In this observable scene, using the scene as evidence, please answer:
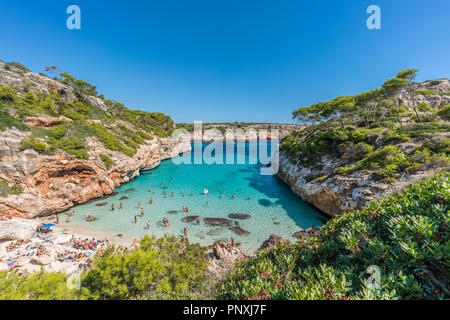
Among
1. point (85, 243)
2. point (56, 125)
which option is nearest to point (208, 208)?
point (85, 243)

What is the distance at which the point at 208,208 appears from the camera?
18.0m

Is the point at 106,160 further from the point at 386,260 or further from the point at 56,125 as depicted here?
the point at 386,260

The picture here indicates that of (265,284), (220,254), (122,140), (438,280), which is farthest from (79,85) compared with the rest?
(438,280)

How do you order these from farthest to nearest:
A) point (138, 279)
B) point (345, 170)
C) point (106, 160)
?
point (106, 160)
point (345, 170)
point (138, 279)

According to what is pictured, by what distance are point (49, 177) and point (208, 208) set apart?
50.9 ft

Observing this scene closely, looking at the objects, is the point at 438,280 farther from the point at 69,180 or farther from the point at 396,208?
the point at 69,180

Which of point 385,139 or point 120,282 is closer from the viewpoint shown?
point 120,282

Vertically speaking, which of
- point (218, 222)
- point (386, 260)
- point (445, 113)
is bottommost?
point (218, 222)

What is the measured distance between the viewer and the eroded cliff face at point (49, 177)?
41.5ft

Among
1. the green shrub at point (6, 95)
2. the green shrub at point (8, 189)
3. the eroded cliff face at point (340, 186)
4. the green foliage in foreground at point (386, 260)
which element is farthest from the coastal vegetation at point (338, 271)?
the green shrub at point (6, 95)

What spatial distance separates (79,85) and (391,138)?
53125 millimetres

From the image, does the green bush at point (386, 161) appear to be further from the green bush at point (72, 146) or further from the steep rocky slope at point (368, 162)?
the green bush at point (72, 146)

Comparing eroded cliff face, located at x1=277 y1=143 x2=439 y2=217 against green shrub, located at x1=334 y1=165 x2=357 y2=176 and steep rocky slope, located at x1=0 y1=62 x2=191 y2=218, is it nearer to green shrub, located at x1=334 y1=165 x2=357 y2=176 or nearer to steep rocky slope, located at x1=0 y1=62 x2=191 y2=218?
green shrub, located at x1=334 y1=165 x2=357 y2=176

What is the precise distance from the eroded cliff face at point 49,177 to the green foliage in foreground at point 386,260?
18223mm
